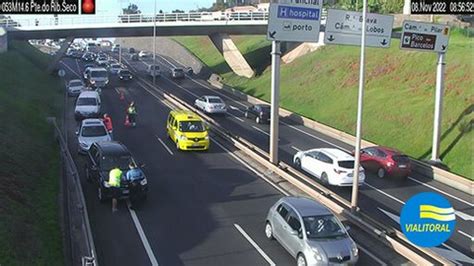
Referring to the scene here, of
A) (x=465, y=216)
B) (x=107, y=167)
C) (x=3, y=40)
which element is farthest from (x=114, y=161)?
(x=3, y=40)

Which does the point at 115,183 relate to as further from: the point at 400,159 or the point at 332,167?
the point at 400,159

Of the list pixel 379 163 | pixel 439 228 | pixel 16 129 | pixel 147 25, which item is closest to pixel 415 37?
pixel 379 163

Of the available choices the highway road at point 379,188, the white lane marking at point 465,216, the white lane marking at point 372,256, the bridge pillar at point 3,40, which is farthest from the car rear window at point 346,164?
the bridge pillar at point 3,40

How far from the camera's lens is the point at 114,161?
19.8 metres

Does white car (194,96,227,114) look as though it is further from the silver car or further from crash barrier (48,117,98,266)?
the silver car

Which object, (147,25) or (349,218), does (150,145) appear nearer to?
(349,218)

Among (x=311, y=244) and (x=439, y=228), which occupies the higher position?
(x=439, y=228)

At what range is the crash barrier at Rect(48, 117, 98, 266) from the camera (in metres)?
14.1

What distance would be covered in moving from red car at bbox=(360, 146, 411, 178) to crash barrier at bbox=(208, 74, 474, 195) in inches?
68.7

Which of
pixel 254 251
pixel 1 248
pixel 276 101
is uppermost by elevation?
pixel 276 101

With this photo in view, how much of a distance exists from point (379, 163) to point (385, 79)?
64.0ft

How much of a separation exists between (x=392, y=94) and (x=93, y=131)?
2399cm

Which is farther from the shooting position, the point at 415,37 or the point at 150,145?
the point at 150,145

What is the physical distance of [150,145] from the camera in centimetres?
2945
